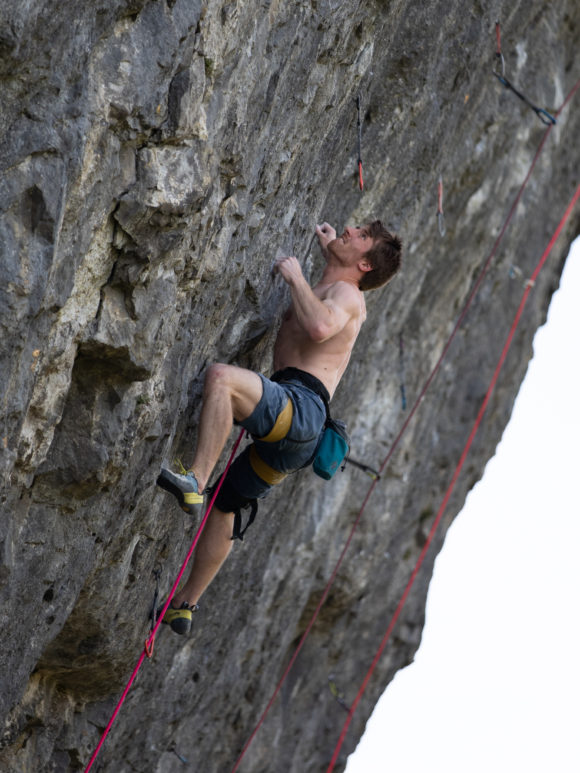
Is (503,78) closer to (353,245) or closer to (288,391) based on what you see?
(353,245)

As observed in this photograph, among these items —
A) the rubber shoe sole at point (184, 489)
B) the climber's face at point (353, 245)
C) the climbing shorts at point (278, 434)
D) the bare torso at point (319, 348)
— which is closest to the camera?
the rubber shoe sole at point (184, 489)

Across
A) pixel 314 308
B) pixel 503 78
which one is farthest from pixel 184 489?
pixel 503 78

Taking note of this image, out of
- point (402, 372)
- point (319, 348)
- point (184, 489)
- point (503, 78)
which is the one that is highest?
point (503, 78)

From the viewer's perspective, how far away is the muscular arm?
19.6 ft

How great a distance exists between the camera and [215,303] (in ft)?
19.3

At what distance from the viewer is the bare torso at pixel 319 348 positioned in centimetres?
623

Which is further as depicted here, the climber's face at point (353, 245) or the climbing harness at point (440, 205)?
the climbing harness at point (440, 205)

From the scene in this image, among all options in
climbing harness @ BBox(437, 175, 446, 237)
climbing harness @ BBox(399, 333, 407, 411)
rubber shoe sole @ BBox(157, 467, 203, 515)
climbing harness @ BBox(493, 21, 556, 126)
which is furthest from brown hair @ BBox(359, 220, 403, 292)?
climbing harness @ BBox(399, 333, 407, 411)

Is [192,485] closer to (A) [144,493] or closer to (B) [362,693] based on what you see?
(A) [144,493]

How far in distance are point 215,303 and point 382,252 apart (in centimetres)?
104

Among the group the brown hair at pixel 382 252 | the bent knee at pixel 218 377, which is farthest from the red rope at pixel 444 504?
the bent knee at pixel 218 377

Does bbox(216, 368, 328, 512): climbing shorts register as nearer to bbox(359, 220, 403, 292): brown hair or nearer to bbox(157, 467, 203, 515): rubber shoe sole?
bbox(157, 467, 203, 515): rubber shoe sole

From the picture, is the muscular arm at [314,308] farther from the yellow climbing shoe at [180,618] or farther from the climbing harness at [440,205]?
the climbing harness at [440,205]

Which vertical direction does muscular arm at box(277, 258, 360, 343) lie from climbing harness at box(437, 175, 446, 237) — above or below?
below
